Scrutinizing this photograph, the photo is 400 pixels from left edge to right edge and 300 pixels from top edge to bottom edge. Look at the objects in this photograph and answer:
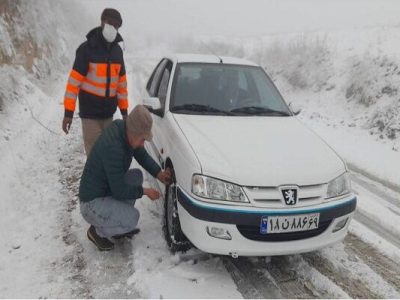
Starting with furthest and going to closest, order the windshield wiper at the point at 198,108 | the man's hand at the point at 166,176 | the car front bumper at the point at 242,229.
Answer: the windshield wiper at the point at 198,108
the man's hand at the point at 166,176
the car front bumper at the point at 242,229

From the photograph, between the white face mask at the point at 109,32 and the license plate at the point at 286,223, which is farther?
the white face mask at the point at 109,32

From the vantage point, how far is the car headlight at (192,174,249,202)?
10.3 ft

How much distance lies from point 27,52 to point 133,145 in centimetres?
1044

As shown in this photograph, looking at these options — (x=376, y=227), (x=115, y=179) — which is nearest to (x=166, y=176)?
(x=115, y=179)

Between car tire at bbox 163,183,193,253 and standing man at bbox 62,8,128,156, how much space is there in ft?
5.00

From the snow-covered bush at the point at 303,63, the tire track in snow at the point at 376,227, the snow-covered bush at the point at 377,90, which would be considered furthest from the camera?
the snow-covered bush at the point at 303,63

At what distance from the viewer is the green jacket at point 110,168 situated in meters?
3.46

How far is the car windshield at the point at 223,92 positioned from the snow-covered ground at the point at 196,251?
4.31ft

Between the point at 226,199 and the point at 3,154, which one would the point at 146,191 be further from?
the point at 3,154

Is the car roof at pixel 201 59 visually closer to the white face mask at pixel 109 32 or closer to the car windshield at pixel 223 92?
the car windshield at pixel 223 92

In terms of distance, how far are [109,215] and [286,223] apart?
159 centimetres

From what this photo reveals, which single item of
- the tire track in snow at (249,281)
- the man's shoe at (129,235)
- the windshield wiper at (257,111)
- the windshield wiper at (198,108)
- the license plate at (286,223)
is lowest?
the tire track in snow at (249,281)

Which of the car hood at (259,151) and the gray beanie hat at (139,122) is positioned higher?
the gray beanie hat at (139,122)

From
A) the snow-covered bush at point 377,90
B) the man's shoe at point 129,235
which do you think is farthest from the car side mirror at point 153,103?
the snow-covered bush at point 377,90
